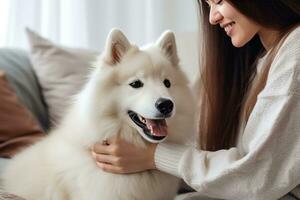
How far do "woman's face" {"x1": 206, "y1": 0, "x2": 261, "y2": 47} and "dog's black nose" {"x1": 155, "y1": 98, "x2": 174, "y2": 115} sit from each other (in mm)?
234

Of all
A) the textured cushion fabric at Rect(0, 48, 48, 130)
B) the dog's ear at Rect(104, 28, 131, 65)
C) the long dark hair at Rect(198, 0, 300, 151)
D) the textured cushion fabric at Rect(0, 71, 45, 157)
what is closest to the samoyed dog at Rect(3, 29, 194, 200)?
the dog's ear at Rect(104, 28, 131, 65)

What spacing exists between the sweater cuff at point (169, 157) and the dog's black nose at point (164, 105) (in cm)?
10

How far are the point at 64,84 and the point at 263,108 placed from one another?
1.09m

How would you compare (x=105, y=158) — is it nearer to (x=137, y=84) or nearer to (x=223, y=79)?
(x=137, y=84)

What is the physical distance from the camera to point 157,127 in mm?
1111

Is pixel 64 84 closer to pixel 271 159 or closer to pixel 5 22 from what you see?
pixel 5 22

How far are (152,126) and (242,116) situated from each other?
0.28m

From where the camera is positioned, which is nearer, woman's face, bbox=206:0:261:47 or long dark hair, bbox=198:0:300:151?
woman's face, bbox=206:0:261:47

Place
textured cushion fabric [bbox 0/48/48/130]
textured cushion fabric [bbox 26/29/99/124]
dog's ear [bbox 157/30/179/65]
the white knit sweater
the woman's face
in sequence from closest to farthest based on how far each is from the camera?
the white knit sweater
the woman's face
dog's ear [bbox 157/30/179/65]
textured cushion fabric [bbox 0/48/48/130]
textured cushion fabric [bbox 26/29/99/124]

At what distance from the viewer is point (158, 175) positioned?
1.17m

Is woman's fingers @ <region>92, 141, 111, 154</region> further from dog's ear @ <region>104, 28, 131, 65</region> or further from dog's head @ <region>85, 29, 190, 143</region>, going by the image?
dog's ear @ <region>104, 28, 131, 65</region>

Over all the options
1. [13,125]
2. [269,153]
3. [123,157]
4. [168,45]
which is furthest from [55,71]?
[269,153]

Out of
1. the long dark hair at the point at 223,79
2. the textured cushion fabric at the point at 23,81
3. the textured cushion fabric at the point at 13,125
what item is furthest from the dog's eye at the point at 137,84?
the textured cushion fabric at the point at 23,81

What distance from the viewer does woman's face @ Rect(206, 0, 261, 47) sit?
41.1 inches
